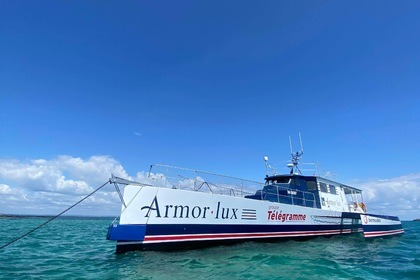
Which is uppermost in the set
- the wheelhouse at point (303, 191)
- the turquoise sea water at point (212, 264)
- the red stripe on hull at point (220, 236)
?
the wheelhouse at point (303, 191)

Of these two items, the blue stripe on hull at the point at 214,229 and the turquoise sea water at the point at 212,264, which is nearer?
the turquoise sea water at the point at 212,264

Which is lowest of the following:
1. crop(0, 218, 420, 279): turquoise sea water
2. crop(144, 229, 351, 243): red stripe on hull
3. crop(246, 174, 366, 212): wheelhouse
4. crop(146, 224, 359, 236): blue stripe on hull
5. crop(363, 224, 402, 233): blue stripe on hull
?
crop(0, 218, 420, 279): turquoise sea water

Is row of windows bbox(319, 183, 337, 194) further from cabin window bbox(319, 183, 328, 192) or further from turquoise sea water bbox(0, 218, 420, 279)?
turquoise sea water bbox(0, 218, 420, 279)

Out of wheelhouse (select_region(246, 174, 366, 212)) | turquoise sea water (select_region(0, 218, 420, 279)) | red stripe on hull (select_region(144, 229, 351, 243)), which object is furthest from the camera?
wheelhouse (select_region(246, 174, 366, 212))

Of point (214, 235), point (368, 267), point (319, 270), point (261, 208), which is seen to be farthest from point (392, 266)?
point (214, 235)

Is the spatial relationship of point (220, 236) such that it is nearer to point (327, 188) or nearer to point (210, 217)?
point (210, 217)

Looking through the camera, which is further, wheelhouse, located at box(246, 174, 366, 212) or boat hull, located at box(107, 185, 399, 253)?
A: wheelhouse, located at box(246, 174, 366, 212)

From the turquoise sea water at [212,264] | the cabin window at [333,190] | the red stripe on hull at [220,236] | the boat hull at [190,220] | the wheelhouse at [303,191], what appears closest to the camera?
the turquoise sea water at [212,264]

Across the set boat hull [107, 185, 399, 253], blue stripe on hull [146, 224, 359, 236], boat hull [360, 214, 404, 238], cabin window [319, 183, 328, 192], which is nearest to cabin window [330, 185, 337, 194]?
cabin window [319, 183, 328, 192]

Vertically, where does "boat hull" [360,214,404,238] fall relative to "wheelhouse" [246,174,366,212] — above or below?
below

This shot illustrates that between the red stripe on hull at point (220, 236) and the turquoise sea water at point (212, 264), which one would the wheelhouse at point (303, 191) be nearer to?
the red stripe on hull at point (220, 236)

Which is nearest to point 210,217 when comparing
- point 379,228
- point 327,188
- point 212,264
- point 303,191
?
point 212,264

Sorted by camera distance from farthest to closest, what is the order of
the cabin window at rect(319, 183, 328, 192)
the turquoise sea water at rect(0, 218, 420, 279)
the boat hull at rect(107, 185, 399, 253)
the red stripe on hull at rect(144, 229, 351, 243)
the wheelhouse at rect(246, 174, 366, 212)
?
the cabin window at rect(319, 183, 328, 192) → the wheelhouse at rect(246, 174, 366, 212) → the red stripe on hull at rect(144, 229, 351, 243) → the boat hull at rect(107, 185, 399, 253) → the turquoise sea water at rect(0, 218, 420, 279)

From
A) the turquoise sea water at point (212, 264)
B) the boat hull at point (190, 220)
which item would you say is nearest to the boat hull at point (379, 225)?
the turquoise sea water at point (212, 264)
